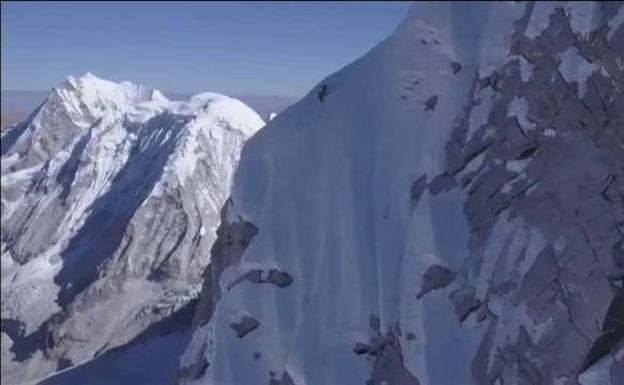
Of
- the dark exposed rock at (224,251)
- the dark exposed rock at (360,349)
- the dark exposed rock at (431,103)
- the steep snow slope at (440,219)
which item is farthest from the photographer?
the dark exposed rock at (224,251)

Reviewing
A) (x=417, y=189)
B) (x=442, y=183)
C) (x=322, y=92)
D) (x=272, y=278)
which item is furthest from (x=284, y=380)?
(x=322, y=92)

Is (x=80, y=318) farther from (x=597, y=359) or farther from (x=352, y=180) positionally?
(x=597, y=359)

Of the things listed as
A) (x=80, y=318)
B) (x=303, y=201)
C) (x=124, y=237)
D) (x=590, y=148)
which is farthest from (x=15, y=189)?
(x=590, y=148)

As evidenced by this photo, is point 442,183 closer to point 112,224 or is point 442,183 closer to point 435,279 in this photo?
point 435,279

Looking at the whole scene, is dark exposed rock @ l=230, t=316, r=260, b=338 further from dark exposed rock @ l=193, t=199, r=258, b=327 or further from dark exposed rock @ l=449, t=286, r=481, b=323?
dark exposed rock @ l=449, t=286, r=481, b=323

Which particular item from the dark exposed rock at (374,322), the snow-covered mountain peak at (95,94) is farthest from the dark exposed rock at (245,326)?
the snow-covered mountain peak at (95,94)

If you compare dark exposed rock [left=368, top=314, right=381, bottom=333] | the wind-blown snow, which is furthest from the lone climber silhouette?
the wind-blown snow

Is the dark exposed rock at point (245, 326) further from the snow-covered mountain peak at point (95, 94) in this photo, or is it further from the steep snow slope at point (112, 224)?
the snow-covered mountain peak at point (95, 94)
